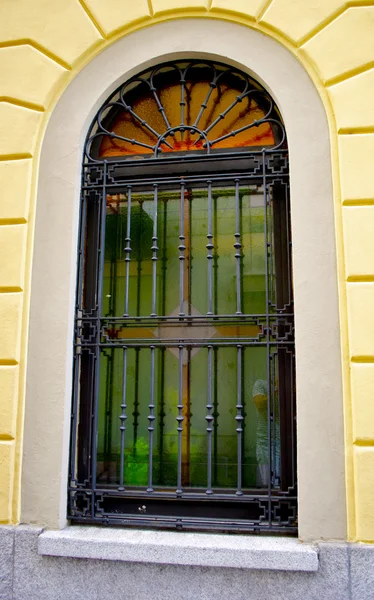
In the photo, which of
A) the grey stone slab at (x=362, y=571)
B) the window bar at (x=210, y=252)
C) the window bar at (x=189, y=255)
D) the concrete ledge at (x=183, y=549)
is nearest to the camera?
the grey stone slab at (x=362, y=571)

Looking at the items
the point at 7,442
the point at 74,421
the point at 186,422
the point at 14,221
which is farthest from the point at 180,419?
the point at 14,221

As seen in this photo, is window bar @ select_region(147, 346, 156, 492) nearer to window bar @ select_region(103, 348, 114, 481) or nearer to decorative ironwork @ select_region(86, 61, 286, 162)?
window bar @ select_region(103, 348, 114, 481)

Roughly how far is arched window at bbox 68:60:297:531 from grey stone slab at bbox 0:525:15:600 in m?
0.51

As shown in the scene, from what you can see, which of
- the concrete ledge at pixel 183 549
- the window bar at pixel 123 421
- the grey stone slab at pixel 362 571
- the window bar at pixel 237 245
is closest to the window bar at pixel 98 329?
the window bar at pixel 123 421

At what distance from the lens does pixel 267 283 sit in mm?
4262

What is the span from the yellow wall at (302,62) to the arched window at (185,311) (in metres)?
0.48

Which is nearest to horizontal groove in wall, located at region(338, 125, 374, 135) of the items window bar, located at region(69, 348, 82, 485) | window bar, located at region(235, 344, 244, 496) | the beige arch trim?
the beige arch trim

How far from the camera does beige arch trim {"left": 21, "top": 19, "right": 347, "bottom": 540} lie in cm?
382

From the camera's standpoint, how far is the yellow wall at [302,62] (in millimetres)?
3785

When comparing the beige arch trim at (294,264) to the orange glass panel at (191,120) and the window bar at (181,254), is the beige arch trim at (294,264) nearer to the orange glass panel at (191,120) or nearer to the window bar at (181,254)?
the orange glass panel at (191,120)

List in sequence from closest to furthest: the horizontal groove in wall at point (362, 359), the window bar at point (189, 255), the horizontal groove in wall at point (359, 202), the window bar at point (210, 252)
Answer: the horizontal groove in wall at point (362, 359) → the horizontal groove in wall at point (359, 202) → the window bar at point (210, 252) → the window bar at point (189, 255)

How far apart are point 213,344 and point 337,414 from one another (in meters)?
1.15

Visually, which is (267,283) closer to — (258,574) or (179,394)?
(179,394)

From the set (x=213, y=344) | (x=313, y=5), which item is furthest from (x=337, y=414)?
(x=313, y=5)
